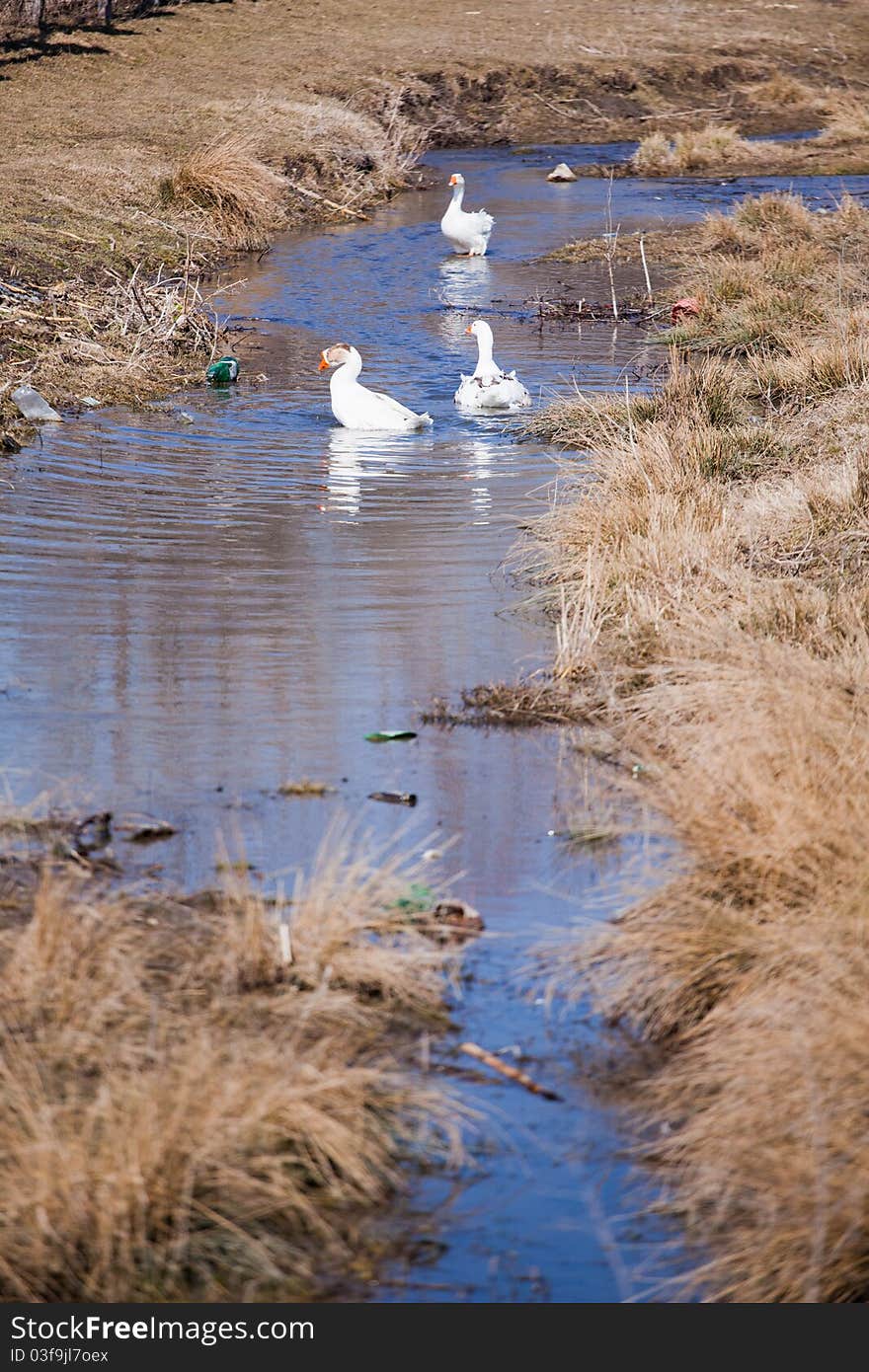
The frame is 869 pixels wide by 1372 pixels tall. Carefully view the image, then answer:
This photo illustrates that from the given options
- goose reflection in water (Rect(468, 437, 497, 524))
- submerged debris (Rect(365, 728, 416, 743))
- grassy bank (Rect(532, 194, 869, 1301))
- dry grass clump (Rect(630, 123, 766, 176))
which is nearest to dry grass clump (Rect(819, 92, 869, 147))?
dry grass clump (Rect(630, 123, 766, 176))

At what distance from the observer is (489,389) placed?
13352mm

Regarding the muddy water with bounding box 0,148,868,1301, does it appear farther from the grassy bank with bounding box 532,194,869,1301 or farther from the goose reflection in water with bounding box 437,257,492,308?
the goose reflection in water with bounding box 437,257,492,308

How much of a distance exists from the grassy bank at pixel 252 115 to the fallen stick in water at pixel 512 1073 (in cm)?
870

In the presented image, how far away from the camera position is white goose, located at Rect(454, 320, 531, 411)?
13312 millimetres

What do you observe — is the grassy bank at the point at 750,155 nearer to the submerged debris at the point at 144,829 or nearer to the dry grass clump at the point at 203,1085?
the submerged debris at the point at 144,829

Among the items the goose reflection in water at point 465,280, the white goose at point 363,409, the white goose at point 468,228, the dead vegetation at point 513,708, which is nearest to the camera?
the dead vegetation at point 513,708

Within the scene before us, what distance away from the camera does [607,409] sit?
459 inches

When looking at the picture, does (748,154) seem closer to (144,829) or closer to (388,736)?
(388,736)

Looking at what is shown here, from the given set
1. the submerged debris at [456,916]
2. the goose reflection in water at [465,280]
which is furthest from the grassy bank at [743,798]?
the goose reflection in water at [465,280]

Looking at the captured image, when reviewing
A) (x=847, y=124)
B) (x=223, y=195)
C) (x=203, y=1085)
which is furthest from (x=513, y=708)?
(x=847, y=124)

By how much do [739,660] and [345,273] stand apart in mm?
14701

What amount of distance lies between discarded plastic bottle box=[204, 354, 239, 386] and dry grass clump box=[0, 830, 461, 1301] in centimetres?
960

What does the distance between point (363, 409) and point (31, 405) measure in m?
2.34

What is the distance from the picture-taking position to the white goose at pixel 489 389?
524 inches
